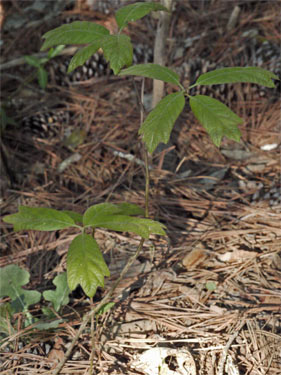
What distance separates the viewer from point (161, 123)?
1.17m

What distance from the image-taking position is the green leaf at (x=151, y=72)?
1.25 m

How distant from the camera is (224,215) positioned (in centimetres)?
195

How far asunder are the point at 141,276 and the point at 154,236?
10.1 inches

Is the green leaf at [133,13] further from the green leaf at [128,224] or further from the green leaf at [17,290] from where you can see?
the green leaf at [17,290]

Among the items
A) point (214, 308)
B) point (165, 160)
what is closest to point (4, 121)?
point (165, 160)

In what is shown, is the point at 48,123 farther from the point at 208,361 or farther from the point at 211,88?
the point at 208,361

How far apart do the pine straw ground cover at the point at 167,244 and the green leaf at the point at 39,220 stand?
16.8 inches

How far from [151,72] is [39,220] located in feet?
2.11

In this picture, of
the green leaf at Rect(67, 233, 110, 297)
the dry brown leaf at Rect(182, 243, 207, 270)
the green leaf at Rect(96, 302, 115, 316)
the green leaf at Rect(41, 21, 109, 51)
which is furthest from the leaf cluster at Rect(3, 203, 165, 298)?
the green leaf at Rect(41, 21, 109, 51)

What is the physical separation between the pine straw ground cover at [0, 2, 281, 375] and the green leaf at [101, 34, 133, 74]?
910 mm

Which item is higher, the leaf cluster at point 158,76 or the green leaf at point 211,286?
the leaf cluster at point 158,76

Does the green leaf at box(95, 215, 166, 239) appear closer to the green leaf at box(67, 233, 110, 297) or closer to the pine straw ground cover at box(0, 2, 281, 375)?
the green leaf at box(67, 233, 110, 297)

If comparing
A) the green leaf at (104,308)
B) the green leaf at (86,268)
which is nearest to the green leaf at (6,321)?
the green leaf at (104,308)

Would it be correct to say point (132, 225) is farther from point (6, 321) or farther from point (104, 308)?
point (6, 321)
